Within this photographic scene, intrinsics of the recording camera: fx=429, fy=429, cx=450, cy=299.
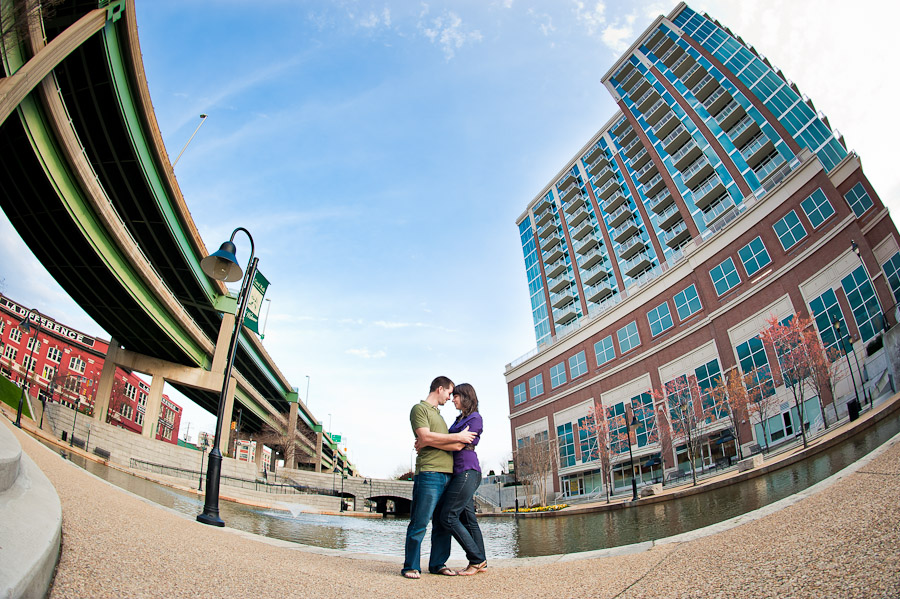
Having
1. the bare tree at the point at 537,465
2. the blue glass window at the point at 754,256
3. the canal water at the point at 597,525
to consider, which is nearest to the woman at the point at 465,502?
the canal water at the point at 597,525

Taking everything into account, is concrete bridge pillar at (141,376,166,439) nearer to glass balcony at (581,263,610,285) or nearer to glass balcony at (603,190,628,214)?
glass balcony at (581,263,610,285)

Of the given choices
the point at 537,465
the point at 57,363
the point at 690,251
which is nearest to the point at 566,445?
the point at 537,465

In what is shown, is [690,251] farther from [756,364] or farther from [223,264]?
[223,264]

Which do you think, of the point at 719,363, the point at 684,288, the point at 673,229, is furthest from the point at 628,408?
the point at 673,229

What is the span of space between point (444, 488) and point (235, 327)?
6022 millimetres

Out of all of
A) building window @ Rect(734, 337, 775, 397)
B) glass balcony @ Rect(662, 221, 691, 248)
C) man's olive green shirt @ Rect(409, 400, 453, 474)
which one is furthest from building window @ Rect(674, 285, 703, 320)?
man's olive green shirt @ Rect(409, 400, 453, 474)

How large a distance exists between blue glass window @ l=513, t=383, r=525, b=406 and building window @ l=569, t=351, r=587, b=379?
874 centimetres

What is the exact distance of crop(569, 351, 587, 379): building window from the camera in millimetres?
43500

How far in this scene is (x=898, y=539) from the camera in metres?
1.92

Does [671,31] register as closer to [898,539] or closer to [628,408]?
[628,408]

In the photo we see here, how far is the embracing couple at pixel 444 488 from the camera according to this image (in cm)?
373

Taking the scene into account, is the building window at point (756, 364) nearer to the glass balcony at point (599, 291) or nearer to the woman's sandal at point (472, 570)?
the glass balcony at point (599, 291)

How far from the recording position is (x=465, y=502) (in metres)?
3.83

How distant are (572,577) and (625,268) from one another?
160ft
